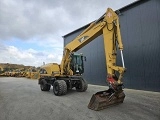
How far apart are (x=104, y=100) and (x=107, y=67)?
4.95ft

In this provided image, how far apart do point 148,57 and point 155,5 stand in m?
3.75

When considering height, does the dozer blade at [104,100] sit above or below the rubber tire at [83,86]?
below

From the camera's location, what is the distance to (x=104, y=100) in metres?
6.81

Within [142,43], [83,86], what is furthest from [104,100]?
[142,43]

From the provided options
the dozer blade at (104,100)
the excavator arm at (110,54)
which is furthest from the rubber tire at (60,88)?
the dozer blade at (104,100)

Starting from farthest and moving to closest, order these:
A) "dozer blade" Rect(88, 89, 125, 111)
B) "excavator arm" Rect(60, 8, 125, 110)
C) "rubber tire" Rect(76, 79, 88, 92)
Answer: "rubber tire" Rect(76, 79, 88, 92) → "excavator arm" Rect(60, 8, 125, 110) → "dozer blade" Rect(88, 89, 125, 111)

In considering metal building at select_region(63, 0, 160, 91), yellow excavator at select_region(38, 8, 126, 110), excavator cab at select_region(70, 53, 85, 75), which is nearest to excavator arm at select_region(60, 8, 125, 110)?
yellow excavator at select_region(38, 8, 126, 110)

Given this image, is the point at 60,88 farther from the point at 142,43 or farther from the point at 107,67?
the point at 142,43

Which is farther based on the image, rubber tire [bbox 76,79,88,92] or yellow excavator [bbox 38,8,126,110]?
rubber tire [bbox 76,79,88,92]

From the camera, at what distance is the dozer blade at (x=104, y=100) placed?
669 centimetres

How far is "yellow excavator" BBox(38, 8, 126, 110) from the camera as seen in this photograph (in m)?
6.97

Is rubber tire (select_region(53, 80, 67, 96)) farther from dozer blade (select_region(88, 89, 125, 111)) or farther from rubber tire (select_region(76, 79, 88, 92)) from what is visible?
dozer blade (select_region(88, 89, 125, 111))

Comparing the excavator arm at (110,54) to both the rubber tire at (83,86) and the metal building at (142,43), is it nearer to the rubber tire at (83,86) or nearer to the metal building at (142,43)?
the rubber tire at (83,86)

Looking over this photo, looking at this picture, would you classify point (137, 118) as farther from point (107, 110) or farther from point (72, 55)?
point (72, 55)
